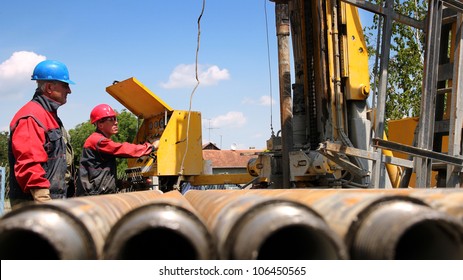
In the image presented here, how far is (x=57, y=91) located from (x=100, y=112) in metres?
1.21

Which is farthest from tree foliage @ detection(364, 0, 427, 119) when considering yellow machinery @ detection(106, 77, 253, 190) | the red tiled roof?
the red tiled roof

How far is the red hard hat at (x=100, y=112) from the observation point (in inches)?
223

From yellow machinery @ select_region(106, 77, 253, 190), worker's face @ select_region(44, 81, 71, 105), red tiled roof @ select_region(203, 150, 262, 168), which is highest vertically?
worker's face @ select_region(44, 81, 71, 105)

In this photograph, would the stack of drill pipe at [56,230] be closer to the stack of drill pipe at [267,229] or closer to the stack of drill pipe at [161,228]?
the stack of drill pipe at [161,228]

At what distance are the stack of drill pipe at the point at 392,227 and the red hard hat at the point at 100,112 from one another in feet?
13.2

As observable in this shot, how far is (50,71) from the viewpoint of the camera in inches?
175

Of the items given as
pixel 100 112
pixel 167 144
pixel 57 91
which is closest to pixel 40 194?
pixel 57 91

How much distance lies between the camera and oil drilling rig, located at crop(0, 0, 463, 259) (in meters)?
1.85

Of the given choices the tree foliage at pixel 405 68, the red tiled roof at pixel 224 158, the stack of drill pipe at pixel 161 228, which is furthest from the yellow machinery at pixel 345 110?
the red tiled roof at pixel 224 158

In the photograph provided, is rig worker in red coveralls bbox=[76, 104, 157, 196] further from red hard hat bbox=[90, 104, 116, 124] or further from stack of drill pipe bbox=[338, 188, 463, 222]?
stack of drill pipe bbox=[338, 188, 463, 222]

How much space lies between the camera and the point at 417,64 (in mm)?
21609

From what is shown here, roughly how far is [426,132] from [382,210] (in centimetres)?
351
